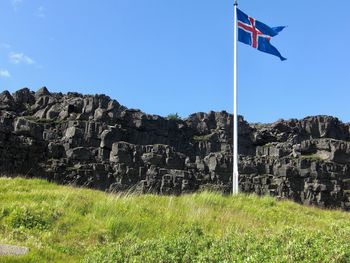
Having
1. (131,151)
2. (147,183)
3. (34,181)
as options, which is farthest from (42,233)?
(131,151)

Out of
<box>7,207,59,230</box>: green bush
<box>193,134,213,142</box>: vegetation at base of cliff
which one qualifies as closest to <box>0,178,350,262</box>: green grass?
<box>7,207,59,230</box>: green bush

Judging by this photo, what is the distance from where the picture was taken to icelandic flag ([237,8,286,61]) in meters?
25.4

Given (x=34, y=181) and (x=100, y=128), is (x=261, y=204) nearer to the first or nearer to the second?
(x=34, y=181)

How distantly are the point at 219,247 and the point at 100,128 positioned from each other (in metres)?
26.4

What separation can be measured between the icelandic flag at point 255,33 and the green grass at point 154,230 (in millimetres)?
11243

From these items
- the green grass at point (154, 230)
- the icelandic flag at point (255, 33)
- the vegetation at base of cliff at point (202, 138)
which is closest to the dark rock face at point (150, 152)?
the vegetation at base of cliff at point (202, 138)

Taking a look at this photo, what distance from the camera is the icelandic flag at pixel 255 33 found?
25.4m

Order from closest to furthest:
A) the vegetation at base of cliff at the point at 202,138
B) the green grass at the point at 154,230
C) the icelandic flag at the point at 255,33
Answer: the green grass at the point at 154,230, the icelandic flag at the point at 255,33, the vegetation at base of cliff at the point at 202,138

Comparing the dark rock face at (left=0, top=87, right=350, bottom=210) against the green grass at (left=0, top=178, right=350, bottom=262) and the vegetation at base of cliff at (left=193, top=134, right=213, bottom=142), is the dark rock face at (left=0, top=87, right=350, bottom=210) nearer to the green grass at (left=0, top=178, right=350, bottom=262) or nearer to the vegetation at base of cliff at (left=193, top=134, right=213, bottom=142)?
the vegetation at base of cliff at (left=193, top=134, right=213, bottom=142)

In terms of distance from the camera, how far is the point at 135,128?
128 ft

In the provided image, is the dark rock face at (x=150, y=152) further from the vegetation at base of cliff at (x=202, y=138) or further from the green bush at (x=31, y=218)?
the green bush at (x=31, y=218)

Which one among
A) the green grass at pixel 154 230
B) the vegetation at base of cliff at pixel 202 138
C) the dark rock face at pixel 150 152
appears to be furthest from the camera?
the vegetation at base of cliff at pixel 202 138

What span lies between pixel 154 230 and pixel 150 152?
21.1 meters

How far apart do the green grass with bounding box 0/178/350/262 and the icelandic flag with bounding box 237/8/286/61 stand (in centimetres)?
1124
